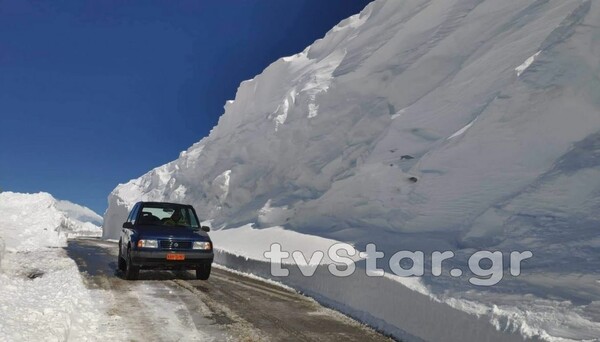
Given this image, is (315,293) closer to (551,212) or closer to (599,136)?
(551,212)

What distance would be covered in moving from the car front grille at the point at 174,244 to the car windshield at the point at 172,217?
0.95m

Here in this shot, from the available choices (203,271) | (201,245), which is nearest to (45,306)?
(201,245)

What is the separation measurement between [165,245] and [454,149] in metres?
9.68

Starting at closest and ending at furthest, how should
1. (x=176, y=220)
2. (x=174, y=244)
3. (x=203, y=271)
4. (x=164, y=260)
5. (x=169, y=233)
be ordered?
(x=164, y=260) → (x=174, y=244) → (x=169, y=233) → (x=203, y=271) → (x=176, y=220)

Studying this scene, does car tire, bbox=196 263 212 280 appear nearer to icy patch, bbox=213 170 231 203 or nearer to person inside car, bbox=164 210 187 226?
person inside car, bbox=164 210 187 226

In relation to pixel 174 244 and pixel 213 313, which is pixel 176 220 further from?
pixel 213 313

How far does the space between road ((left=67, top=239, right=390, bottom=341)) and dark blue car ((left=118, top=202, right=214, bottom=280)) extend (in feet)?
1.30

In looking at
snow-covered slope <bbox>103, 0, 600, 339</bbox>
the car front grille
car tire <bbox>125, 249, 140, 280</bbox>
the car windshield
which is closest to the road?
car tire <bbox>125, 249, 140, 280</bbox>

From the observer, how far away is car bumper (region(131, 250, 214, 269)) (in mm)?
9531

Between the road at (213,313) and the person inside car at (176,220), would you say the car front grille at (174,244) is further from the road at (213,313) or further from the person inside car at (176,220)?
the person inside car at (176,220)

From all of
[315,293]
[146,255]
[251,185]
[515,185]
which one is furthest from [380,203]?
[251,185]

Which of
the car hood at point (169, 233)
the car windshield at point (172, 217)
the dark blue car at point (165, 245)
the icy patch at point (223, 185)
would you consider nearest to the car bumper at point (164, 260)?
the dark blue car at point (165, 245)

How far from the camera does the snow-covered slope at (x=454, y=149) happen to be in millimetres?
8398

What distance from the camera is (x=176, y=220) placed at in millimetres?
10930
